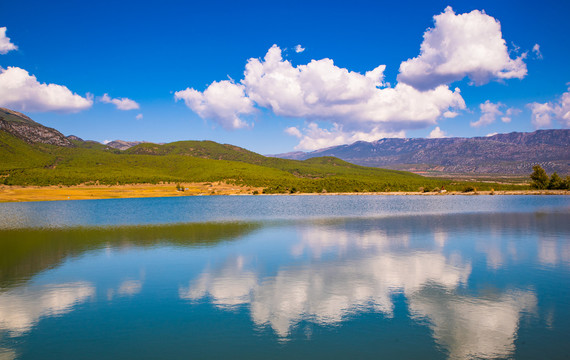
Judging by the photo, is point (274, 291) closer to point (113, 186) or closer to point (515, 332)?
point (515, 332)

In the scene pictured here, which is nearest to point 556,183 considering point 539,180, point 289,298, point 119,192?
point 539,180

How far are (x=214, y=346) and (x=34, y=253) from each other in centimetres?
2434

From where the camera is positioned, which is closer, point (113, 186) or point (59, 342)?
point (59, 342)

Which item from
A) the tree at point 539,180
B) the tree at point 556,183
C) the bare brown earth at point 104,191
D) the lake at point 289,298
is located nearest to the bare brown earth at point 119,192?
the bare brown earth at point 104,191

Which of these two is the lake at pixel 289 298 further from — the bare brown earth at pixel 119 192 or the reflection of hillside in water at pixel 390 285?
the bare brown earth at pixel 119 192

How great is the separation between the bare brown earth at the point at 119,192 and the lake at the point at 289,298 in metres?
97.4

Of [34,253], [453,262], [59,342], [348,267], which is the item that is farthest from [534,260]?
[34,253]

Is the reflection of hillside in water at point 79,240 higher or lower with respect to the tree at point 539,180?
lower

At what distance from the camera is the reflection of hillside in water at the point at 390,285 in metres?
14.8

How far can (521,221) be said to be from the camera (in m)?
48.2

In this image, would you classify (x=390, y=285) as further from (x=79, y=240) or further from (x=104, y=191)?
(x=104, y=191)

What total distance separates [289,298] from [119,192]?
134524 mm

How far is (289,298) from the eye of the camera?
18109mm

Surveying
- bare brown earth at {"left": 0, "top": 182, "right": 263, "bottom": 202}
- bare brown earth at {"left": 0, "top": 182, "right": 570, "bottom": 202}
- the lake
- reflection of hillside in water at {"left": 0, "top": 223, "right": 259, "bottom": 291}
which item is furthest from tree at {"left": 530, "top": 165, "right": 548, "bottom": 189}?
reflection of hillside in water at {"left": 0, "top": 223, "right": 259, "bottom": 291}
